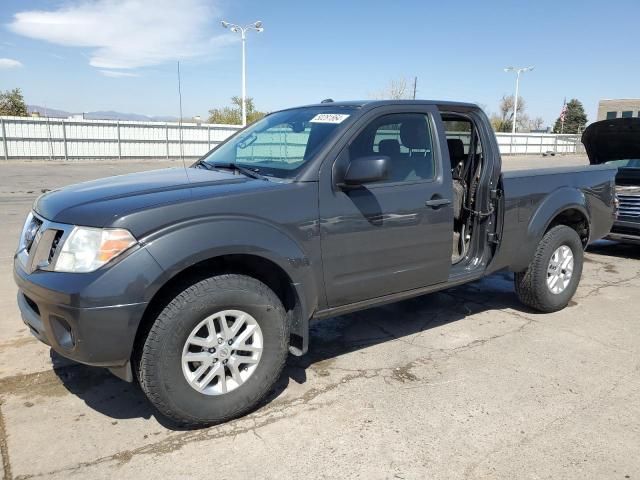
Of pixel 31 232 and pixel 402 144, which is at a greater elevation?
pixel 402 144

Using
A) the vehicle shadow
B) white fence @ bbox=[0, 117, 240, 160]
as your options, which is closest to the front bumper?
the vehicle shadow

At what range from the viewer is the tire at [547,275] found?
16.1 ft

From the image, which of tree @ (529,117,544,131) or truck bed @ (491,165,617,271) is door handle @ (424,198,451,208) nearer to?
truck bed @ (491,165,617,271)

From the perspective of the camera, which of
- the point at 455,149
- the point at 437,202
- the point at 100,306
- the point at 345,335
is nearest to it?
the point at 100,306

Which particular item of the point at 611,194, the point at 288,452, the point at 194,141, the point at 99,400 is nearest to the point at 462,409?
the point at 288,452

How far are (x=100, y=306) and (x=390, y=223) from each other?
1915 millimetres

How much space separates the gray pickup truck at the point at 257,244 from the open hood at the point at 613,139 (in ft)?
13.5

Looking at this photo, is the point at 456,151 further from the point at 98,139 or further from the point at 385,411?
the point at 98,139

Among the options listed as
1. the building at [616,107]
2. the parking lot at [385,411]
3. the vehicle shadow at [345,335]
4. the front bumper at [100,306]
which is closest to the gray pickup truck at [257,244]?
the front bumper at [100,306]

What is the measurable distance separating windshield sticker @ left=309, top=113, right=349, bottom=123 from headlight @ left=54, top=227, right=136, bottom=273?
168 centimetres

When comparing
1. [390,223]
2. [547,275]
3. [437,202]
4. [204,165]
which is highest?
[204,165]

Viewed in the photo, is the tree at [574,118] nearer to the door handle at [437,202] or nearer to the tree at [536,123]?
the tree at [536,123]

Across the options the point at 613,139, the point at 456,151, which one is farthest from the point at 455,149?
the point at 613,139

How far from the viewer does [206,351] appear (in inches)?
117
